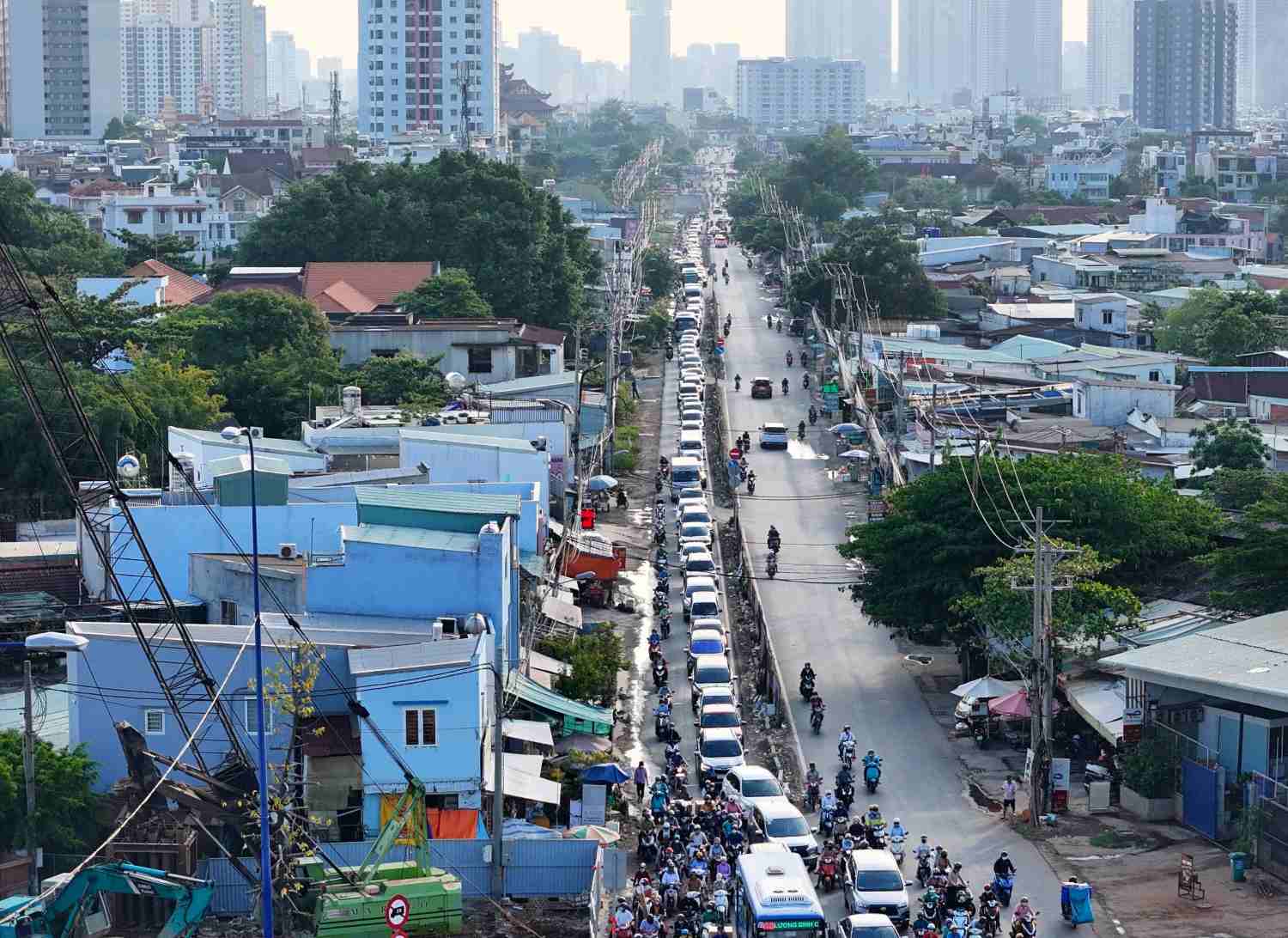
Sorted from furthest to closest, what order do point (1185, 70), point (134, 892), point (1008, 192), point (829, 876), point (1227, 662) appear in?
point (1185, 70), point (1008, 192), point (1227, 662), point (829, 876), point (134, 892)

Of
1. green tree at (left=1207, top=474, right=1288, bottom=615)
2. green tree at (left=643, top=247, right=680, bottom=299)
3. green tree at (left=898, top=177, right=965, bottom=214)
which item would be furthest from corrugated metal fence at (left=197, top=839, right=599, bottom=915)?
green tree at (left=898, top=177, right=965, bottom=214)

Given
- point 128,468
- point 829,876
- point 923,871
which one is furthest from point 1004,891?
point 128,468

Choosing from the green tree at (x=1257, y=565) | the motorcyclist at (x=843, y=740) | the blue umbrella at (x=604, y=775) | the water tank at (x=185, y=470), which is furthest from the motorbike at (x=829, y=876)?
the water tank at (x=185, y=470)

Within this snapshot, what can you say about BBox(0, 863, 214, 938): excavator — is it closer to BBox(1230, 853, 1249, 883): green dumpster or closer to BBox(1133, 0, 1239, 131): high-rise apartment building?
BBox(1230, 853, 1249, 883): green dumpster

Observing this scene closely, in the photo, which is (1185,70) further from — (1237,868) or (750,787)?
(1237,868)

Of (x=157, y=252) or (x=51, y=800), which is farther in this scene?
(x=157, y=252)

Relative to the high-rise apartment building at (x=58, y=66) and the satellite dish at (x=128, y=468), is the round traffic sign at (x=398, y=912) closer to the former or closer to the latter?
the satellite dish at (x=128, y=468)
